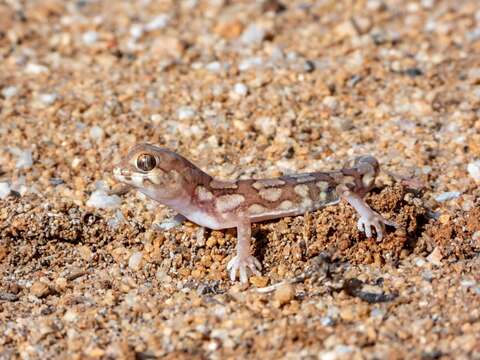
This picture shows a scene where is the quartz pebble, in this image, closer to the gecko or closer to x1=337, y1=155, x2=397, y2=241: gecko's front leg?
the gecko

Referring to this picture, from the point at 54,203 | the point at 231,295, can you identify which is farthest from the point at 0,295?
the point at 231,295

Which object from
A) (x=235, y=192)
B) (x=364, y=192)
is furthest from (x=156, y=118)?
(x=364, y=192)

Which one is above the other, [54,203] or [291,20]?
[291,20]

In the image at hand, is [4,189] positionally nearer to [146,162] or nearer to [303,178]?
[146,162]

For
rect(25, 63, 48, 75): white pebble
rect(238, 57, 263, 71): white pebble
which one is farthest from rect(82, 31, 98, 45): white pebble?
rect(238, 57, 263, 71): white pebble

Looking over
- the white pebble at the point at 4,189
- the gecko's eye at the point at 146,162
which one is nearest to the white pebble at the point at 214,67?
the white pebble at the point at 4,189

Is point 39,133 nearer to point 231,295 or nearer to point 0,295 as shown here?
point 0,295
